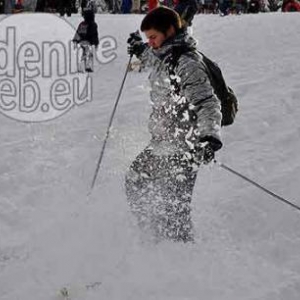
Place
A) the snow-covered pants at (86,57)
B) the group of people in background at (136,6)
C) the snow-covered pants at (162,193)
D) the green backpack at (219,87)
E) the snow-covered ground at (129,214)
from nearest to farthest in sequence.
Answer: the snow-covered ground at (129,214) → the green backpack at (219,87) → the snow-covered pants at (162,193) → the snow-covered pants at (86,57) → the group of people in background at (136,6)

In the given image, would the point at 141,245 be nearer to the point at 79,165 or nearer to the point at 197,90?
the point at 197,90

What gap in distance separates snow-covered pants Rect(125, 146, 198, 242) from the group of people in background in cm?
1155

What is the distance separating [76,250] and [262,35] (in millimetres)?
9336

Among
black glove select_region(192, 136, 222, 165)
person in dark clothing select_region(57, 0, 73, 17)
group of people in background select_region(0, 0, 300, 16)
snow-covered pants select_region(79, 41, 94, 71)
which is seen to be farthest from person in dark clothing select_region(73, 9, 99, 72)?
black glove select_region(192, 136, 222, 165)

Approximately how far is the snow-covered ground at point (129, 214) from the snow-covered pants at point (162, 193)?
151 millimetres

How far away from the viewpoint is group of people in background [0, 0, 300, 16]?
58.5 feet

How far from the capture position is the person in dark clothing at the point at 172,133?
14.2 ft

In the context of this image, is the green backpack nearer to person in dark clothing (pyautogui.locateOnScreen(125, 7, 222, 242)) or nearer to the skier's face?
person in dark clothing (pyautogui.locateOnScreen(125, 7, 222, 242))

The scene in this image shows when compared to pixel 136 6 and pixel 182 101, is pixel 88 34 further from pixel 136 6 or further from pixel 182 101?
pixel 182 101

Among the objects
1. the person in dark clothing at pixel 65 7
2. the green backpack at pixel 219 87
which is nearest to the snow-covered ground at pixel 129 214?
the green backpack at pixel 219 87

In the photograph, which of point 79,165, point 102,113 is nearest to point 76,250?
point 79,165

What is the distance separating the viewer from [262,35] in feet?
42.7

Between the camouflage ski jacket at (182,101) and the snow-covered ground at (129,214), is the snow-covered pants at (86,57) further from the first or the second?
the camouflage ski jacket at (182,101)

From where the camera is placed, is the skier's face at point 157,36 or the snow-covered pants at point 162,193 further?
the snow-covered pants at point 162,193
